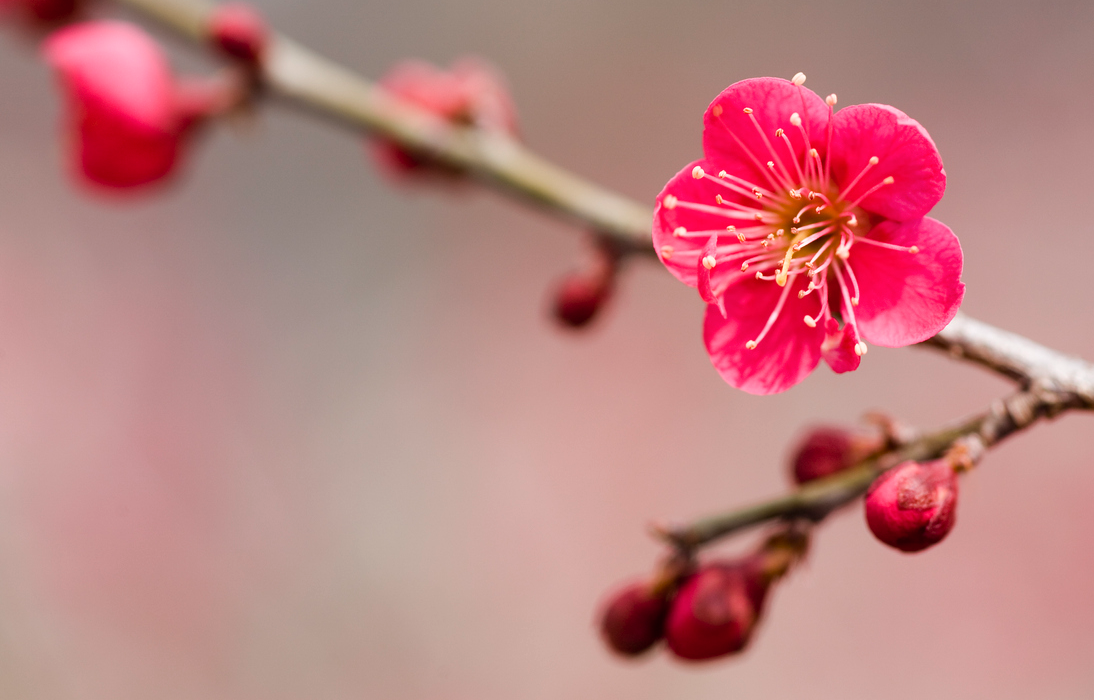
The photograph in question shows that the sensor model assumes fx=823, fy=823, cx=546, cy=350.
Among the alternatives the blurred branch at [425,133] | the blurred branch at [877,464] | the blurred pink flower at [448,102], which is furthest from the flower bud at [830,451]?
the blurred pink flower at [448,102]

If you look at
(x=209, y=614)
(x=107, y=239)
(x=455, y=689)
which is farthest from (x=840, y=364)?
(x=107, y=239)

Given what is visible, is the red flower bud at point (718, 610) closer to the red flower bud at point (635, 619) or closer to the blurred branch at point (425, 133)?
the red flower bud at point (635, 619)

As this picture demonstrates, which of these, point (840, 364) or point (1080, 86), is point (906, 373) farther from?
point (840, 364)

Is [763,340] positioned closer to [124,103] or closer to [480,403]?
[124,103]

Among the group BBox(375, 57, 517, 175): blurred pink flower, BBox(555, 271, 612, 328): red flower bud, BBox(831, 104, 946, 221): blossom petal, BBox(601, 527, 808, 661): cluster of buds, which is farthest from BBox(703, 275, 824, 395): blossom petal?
BBox(375, 57, 517, 175): blurred pink flower

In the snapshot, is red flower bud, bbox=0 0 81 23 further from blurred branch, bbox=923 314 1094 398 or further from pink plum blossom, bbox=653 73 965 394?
blurred branch, bbox=923 314 1094 398

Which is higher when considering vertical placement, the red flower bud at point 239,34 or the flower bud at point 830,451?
the red flower bud at point 239,34
